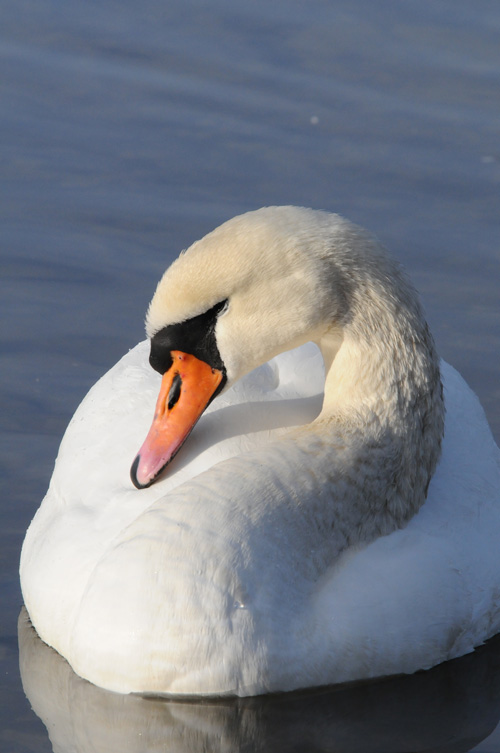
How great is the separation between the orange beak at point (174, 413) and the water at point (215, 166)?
35.5 inches

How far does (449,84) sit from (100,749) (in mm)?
6598

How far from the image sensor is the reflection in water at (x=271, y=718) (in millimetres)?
4848

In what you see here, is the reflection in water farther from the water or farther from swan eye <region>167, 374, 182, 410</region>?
swan eye <region>167, 374, 182, 410</region>

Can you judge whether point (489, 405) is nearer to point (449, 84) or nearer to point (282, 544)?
point (282, 544)

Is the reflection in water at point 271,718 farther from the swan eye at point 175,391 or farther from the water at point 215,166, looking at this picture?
the swan eye at point 175,391

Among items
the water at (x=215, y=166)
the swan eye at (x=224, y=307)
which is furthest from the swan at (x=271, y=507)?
the water at (x=215, y=166)

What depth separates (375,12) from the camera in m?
10.9

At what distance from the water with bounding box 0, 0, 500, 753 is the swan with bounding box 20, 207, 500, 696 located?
0.30 metres

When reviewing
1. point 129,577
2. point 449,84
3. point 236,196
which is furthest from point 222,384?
point 449,84

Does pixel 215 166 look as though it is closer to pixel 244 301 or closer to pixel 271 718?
pixel 244 301

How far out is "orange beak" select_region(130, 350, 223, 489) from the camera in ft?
16.9

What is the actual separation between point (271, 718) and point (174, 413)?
1174 mm

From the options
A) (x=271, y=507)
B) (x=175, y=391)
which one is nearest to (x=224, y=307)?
(x=175, y=391)

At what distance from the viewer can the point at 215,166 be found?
351 inches
